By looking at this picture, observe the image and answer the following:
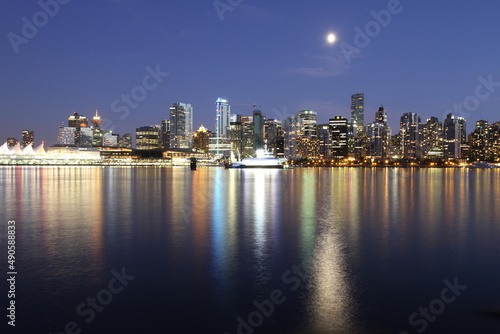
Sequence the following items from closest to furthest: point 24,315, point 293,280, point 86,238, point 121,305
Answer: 1. point 24,315
2. point 121,305
3. point 293,280
4. point 86,238

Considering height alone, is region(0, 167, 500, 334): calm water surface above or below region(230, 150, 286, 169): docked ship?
below

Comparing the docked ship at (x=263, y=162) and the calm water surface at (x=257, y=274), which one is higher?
the docked ship at (x=263, y=162)

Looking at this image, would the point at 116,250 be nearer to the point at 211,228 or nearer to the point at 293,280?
the point at 211,228

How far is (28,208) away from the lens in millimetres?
28109

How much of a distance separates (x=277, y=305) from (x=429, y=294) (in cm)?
401

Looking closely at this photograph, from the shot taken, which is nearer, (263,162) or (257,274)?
(257,274)

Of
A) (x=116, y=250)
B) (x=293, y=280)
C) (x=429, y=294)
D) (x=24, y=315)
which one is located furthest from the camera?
(x=116, y=250)

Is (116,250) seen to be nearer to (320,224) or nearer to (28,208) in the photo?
(320,224)

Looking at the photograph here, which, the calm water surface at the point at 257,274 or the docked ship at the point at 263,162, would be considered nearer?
the calm water surface at the point at 257,274

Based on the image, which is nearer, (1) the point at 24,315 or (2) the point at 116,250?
(1) the point at 24,315

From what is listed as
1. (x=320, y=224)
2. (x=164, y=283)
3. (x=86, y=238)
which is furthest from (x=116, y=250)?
(x=320, y=224)

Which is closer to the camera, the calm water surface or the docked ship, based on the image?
the calm water surface

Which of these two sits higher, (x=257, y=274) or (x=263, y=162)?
(x=263, y=162)

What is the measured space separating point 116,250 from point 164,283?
4738mm
